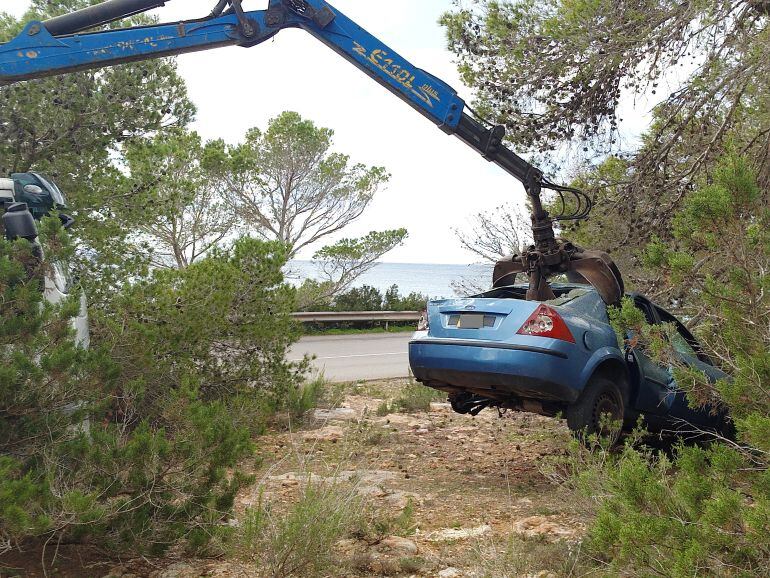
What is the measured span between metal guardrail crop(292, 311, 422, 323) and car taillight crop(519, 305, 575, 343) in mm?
16931

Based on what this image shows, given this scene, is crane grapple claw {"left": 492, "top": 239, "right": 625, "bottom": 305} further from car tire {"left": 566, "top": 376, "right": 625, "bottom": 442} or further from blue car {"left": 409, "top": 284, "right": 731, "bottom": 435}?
car tire {"left": 566, "top": 376, "right": 625, "bottom": 442}

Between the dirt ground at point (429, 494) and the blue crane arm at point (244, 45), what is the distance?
8.98 ft

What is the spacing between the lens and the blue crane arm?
711 centimetres

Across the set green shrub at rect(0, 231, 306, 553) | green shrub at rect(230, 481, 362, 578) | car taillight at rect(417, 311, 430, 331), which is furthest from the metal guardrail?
green shrub at rect(230, 481, 362, 578)

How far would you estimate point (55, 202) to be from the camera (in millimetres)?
6824

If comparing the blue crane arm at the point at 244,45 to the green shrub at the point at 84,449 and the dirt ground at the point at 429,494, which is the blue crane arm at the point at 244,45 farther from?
the green shrub at the point at 84,449

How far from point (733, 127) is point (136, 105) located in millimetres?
7422

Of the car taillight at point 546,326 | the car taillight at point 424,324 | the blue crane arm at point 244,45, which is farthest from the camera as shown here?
the blue crane arm at point 244,45

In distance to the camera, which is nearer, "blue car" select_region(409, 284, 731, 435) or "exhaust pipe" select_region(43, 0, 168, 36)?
"blue car" select_region(409, 284, 731, 435)

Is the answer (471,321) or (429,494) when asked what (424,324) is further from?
(429,494)

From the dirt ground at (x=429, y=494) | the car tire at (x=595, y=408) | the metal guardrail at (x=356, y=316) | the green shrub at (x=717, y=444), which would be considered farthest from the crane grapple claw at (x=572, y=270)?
the metal guardrail at (x=356, y=316)

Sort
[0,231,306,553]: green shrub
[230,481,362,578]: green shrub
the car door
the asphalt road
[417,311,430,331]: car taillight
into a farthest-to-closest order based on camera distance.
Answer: the asphalt road → the car door → [417,311,430,331]: car taillight → [230,481,362,578]: green shrub → [0,231,306,553]: green shrub

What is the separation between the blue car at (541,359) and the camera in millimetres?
6270

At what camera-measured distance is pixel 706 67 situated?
8297 mm
